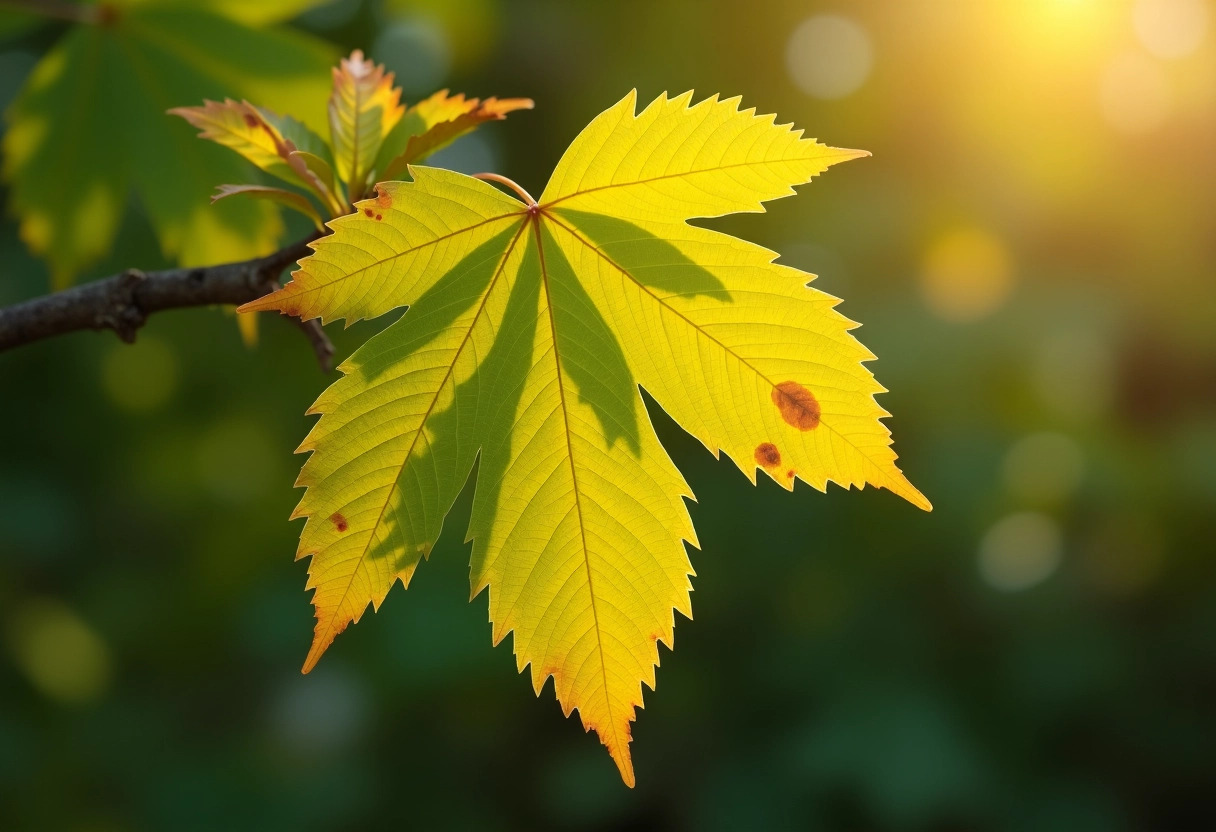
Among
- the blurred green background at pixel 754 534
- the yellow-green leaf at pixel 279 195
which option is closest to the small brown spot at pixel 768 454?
the yellow-green leaf at pixel 279 195

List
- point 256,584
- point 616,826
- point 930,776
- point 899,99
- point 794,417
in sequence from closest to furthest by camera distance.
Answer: point 794,417
point 930,776
point 256,584
point 616,826
point 899,99

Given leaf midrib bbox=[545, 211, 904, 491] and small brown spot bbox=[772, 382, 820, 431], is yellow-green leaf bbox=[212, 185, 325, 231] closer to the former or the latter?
leaf midrib bbox=[545, 211, 904, 491]

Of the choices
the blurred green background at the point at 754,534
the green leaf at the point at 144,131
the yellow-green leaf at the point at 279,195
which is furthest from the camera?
the blurred green background at the point at 754,534

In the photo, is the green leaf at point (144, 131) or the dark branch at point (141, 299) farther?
the green leaf at point (144, 131)

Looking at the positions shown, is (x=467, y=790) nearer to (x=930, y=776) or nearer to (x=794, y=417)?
(x=930, y=776)

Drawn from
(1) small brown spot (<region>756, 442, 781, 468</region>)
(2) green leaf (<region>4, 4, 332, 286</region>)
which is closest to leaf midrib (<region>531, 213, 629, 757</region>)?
(1) small brown spot (<region>756, 442, 781, 468</region>)

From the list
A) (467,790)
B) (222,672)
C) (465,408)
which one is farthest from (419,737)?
(465,408)

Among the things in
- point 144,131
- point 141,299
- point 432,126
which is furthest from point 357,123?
point 144,131

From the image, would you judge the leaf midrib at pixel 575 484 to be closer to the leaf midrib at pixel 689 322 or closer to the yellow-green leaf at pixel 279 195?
the leaf midrib at pixel 689 322
